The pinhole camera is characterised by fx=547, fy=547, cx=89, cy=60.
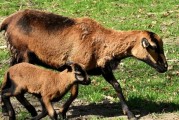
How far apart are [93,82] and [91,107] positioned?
4.12 feet

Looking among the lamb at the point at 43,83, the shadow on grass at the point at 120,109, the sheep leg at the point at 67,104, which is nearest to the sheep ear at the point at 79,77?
the lamb at the point at 43,83

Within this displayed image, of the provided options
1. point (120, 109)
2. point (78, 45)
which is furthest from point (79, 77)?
point (120, 109)

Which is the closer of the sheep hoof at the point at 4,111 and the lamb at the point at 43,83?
the lamb at the point at 43,83

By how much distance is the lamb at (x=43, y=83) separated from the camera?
761cm

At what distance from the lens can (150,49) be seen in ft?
27.7

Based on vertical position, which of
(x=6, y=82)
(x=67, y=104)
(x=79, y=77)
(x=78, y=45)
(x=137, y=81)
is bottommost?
(x=137, y=81)

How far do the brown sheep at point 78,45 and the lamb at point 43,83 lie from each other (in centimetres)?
69

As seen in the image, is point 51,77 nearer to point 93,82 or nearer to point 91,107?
point 91,107

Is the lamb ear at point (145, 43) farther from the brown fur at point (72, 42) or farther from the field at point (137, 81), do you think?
the field at point (137, 81)

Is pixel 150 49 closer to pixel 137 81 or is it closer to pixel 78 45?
pixel 78 45

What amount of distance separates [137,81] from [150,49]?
6.03 ft

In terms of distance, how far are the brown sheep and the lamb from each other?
0.69 metres

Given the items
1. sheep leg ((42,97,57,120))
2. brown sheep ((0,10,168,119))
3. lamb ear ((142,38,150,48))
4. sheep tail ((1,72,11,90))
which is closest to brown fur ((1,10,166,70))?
brown sheep ((0,10,168,119))

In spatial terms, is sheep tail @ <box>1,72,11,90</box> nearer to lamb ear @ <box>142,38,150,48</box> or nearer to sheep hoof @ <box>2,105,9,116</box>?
Answer: sheep hoof @ <box>2,105,9,116</box>
